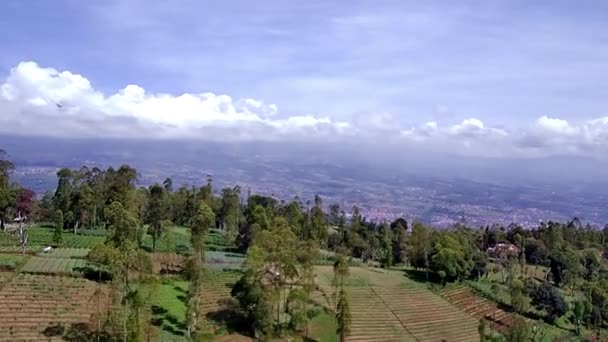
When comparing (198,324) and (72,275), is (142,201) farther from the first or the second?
(198,324)

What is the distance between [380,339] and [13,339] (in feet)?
84.3

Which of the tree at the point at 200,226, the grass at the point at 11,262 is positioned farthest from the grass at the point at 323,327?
the grass at the point at 11,262

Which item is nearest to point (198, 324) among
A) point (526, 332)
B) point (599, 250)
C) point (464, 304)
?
point (526, 332)

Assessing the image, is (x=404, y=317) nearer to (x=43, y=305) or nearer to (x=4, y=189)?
(x=43, y=305)

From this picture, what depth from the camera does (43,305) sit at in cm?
3853

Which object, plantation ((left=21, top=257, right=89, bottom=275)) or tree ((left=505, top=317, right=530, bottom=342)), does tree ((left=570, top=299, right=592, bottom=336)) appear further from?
plantation ((left=21, top=257, right=89, bottom=275))

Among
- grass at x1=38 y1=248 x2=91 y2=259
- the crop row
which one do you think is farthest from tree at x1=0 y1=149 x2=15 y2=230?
the crop row

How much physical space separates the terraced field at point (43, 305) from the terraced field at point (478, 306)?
34.4 m

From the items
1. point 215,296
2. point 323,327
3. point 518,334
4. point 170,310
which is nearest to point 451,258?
point 518,334

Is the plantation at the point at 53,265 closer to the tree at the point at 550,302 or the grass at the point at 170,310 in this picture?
the grass at the point at 170,310

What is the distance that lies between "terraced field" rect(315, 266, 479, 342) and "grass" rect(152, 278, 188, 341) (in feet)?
40.4

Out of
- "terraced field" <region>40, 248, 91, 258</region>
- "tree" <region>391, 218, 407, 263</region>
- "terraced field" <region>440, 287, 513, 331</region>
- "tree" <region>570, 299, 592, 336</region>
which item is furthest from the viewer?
"tree" <region>391, 218, 407, 263</region>

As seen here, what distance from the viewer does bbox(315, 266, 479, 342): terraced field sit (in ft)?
154

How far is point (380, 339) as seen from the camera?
4500 cm
